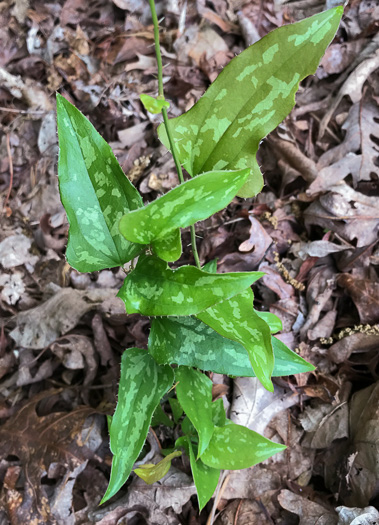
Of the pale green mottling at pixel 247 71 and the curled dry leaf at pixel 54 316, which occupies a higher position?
the pale green mottling at pixel 247 71

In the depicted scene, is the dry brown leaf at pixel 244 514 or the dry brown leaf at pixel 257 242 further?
the dry brown leaf at pixel 257 242

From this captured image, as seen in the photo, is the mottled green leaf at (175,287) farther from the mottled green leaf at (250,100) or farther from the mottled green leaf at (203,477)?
the mottled green leaf at (203,477)

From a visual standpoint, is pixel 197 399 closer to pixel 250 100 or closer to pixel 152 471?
pixel 152 471

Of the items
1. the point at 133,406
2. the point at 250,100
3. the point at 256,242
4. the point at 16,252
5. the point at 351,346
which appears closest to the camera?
the point at 250,100

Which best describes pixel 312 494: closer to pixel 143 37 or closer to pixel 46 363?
pixel 46 363

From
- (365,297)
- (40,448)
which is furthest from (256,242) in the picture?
(40,448)

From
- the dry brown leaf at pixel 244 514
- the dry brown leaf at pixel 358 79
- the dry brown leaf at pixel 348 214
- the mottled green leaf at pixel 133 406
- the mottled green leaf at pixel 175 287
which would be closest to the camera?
the mottled green leaf at pixel 175 287

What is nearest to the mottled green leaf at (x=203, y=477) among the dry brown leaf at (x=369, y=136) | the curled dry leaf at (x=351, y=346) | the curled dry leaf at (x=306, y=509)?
the curled dry leaf at (x=306, y=509)

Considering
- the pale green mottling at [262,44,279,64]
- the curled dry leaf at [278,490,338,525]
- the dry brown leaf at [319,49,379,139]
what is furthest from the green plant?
the dry brown leaf at [319,49,379,139]
